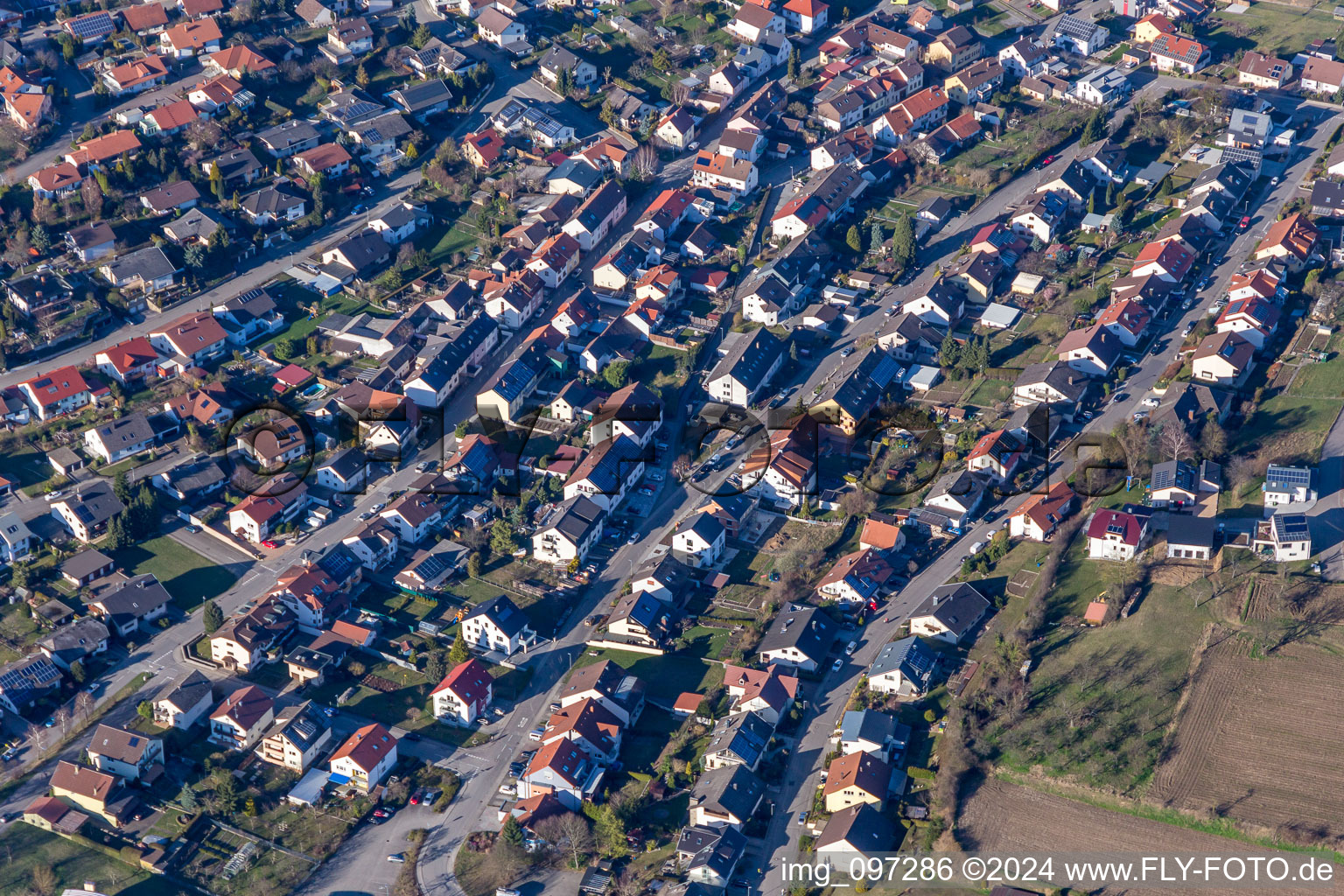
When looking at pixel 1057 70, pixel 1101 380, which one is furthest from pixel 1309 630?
pixel 1057 70

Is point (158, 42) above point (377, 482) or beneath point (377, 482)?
above

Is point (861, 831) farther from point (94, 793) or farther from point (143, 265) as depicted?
point (143, 265)

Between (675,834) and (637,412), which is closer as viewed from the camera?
(675,834)

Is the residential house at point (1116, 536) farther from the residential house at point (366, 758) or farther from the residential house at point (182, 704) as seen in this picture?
the residential house at point (182, 704)

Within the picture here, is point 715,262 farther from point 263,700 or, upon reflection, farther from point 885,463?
point 263,700

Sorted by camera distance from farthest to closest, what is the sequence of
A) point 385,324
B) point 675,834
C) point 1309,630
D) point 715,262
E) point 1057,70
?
1. point 1057,70
2. point 715,262
3. point 385,324
4. point 1309,630
5. point 675,834

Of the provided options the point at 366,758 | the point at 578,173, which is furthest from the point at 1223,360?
the point at 366,758

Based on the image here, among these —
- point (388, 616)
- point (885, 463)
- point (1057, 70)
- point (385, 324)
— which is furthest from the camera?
point (1057, 70)
